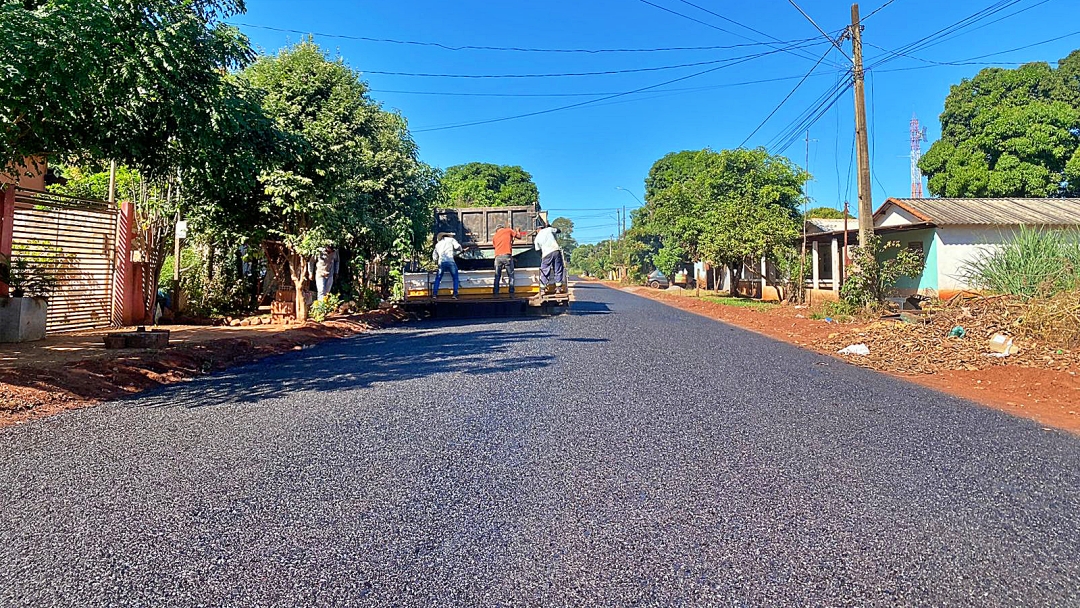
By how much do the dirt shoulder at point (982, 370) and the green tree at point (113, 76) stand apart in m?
8.59

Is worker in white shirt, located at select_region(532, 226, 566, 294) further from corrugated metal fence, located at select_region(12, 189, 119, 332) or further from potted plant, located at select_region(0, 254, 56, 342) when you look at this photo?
potted plant, located at select_region(0, 254, 56, 342)

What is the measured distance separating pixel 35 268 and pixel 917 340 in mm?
13810

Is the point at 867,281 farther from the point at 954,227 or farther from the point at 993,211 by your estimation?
the point at 993,211

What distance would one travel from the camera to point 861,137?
15.8 meters

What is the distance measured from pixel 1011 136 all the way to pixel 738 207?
13.3m

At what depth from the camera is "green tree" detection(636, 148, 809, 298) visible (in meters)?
25.3

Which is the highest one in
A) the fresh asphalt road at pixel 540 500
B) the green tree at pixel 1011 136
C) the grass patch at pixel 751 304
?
the green tree at pixel 1011 136

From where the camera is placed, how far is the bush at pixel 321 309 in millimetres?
15227

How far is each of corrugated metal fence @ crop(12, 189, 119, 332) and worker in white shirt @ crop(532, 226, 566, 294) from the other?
8638 mm

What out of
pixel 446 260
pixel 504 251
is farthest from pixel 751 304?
pixel 446 260

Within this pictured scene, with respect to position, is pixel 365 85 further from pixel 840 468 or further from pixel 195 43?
pixel 840 468

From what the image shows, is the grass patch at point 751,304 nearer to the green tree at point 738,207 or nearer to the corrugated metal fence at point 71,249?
the green tree at point 738,207

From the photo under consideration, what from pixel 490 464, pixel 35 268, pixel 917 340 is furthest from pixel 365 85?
pixel 490 464

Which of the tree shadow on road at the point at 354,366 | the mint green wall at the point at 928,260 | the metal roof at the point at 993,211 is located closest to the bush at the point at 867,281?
the mint green wall at the point at 928,260
